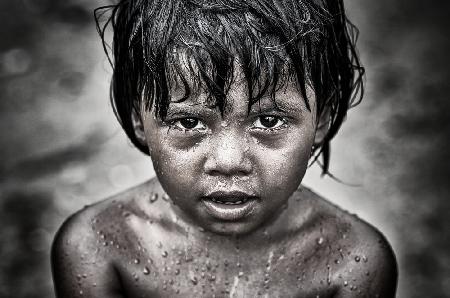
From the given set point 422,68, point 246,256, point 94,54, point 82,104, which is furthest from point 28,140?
point 422,68

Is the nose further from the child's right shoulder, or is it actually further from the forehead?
the child's right shoulder

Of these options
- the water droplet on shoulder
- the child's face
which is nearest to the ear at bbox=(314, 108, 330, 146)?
the child's face

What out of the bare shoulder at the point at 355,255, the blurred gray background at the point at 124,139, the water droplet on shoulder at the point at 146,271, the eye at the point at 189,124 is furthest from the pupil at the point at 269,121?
the blurred gray background at the point at 124,139

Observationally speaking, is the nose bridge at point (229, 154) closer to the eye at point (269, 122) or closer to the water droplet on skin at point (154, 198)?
the eye at point (269, 122)

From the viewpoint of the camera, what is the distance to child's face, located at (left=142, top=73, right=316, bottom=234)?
1652mm

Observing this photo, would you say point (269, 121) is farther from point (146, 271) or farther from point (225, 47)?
point (146, 271)

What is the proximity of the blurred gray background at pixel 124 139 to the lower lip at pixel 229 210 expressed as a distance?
153 centimetres

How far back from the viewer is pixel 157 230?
2.13 meters

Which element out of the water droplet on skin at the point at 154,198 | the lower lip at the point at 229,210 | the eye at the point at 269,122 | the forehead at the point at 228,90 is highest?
the forehead at the point at 228,90

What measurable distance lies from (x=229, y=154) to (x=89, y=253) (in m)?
0.68

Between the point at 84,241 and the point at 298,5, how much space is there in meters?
0.91

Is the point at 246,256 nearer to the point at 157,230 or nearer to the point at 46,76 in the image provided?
the point at 157,230

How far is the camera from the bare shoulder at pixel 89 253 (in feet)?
6.93

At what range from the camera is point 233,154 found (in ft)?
5.39
